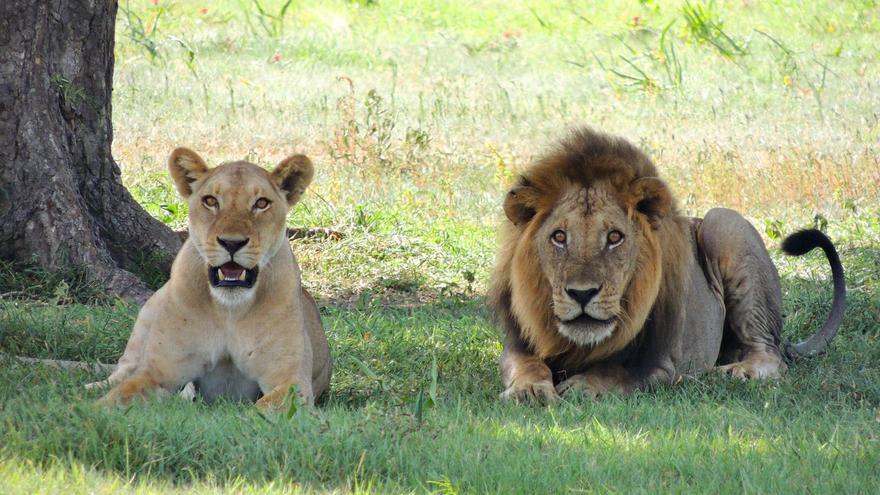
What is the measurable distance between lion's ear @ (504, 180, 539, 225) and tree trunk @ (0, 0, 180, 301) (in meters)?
2.12

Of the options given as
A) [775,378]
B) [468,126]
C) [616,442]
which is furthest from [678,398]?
[468,126]

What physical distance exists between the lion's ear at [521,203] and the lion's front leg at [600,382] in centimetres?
67

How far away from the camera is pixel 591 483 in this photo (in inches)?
134

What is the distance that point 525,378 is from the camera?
4.92 meters

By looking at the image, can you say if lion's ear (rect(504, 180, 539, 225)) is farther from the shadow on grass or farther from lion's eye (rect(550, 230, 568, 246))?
the shadow on grass

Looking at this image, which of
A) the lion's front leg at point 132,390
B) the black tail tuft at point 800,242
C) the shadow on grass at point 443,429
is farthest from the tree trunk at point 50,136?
the black tail tuft at point 800,242

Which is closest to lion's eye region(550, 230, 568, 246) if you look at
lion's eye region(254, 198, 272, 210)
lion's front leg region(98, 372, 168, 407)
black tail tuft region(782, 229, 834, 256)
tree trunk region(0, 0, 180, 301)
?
lion's eye region(254, 198, 272, 210)

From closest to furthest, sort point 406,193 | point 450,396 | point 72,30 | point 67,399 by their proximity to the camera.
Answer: point 67,399 → point 450,396 → point 72,30 → point 406,193

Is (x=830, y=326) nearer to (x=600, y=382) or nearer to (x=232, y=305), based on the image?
(x=600, y=382)

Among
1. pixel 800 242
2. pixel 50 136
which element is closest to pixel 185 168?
pixel 50 136

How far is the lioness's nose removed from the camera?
4.09m

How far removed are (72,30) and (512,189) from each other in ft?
8.71

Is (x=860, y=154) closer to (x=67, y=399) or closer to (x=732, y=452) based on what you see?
(x=732, y=452)

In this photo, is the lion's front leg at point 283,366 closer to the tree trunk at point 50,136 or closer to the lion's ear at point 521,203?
the lion's ear at point 521,203
